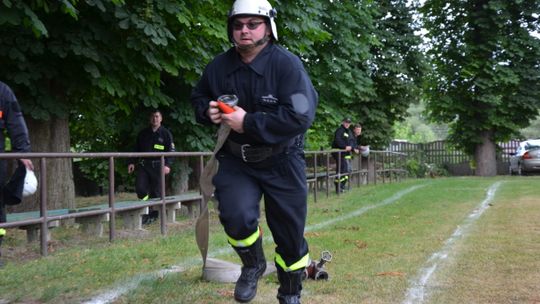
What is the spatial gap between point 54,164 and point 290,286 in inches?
304

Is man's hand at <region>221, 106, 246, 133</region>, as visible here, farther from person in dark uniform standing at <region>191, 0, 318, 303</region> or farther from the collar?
the collar

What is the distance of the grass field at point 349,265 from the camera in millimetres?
4938

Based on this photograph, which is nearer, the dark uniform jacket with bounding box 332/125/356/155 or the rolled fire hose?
the rolled fire hose

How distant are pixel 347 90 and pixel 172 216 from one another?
883 cm

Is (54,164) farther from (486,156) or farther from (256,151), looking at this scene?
(486,156)

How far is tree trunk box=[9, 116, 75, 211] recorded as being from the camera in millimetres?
10828

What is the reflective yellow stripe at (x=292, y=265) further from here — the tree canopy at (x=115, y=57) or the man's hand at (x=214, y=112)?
the tree canopy at (x=115, y=57)

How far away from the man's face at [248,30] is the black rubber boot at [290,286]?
4.96ft

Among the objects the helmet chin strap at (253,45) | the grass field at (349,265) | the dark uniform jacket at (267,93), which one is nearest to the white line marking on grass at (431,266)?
the grass field at (349,265)

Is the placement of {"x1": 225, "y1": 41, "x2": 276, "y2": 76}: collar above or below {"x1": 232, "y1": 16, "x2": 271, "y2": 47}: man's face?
below

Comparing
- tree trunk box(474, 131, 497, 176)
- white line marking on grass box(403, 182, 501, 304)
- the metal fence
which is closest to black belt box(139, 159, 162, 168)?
white line marking on grass box(403, 182, 501, 304)

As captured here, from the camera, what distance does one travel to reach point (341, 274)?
19.0 ft

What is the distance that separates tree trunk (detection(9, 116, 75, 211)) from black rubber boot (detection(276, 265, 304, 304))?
7.48 metres

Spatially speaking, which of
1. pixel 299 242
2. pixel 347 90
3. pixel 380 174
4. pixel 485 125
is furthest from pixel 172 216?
pixel 485 125
